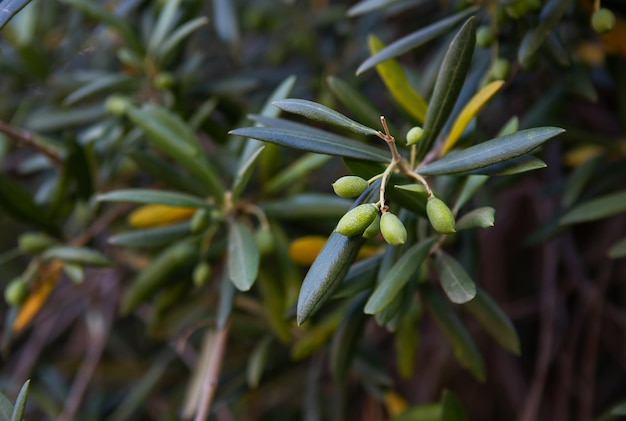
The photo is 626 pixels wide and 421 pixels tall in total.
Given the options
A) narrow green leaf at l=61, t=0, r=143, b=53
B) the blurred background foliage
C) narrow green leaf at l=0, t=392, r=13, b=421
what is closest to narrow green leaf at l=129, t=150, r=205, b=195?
the blurred background foliage

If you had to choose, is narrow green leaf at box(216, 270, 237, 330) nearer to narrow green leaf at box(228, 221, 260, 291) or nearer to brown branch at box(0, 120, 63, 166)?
narrow green leaf at box(228, 221, 260, 291)

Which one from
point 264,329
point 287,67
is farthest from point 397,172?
point 287,67

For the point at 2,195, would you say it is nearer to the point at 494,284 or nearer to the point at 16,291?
the point at 16,291

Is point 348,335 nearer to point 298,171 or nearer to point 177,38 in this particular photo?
point 298,171

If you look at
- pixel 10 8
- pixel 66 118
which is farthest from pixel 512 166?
pixel 66 118

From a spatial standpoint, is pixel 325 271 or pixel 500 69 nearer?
pixel 325 271
